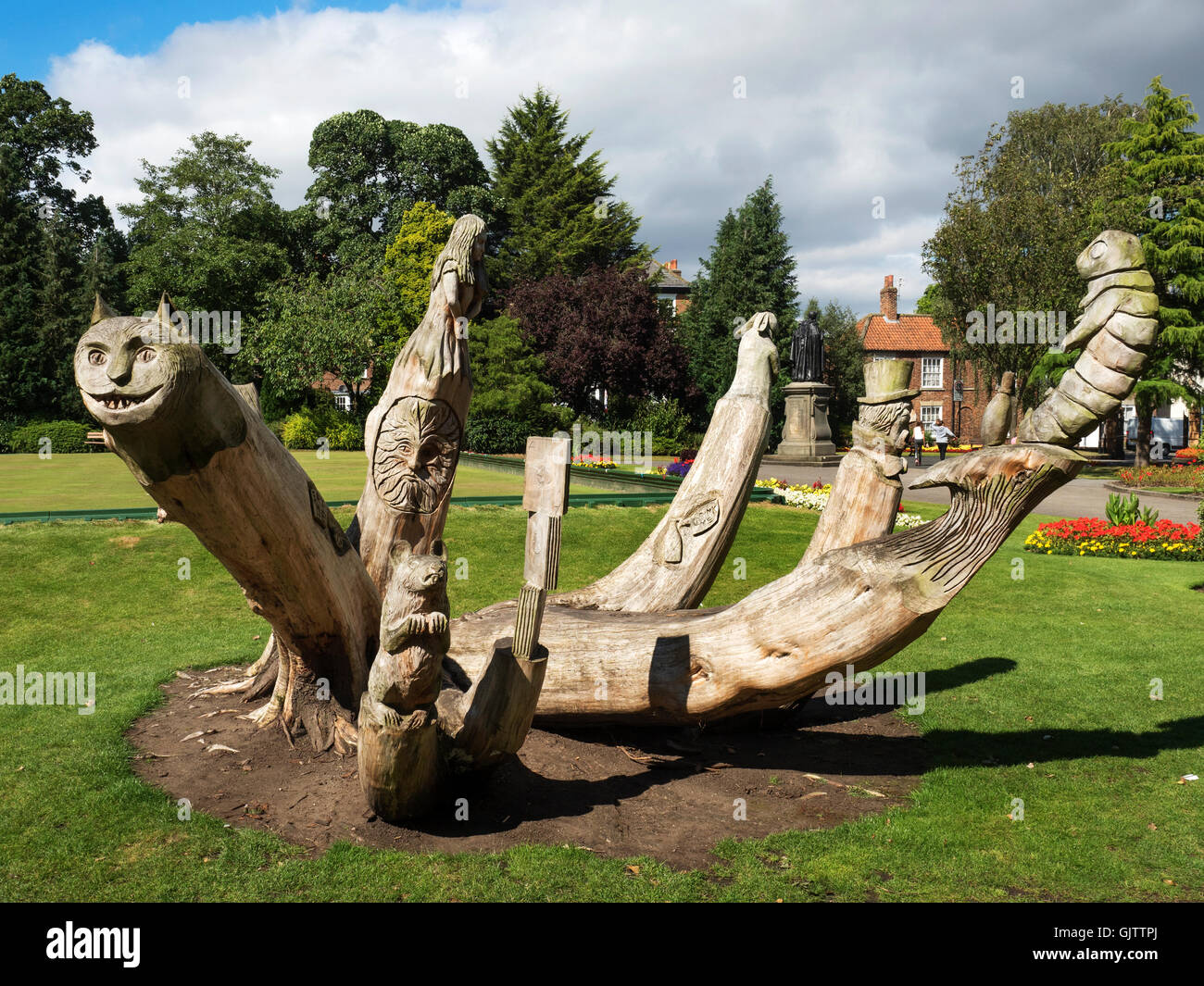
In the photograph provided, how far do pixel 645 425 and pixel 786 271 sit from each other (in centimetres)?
1417

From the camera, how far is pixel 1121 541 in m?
14.5

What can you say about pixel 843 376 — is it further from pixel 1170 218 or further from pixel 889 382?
pixel 889 382

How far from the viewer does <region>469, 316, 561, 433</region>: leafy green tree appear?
3128 centimetres

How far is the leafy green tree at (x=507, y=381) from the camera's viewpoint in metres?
31.3

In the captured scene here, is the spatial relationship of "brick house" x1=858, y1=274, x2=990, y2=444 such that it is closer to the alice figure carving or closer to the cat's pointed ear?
the alice figure carving

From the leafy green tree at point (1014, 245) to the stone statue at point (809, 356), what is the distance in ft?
17.3

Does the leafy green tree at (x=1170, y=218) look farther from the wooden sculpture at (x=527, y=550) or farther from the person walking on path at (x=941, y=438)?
the wooden sculpture at (x=527, y=550)

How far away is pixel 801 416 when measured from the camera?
34.7 meters

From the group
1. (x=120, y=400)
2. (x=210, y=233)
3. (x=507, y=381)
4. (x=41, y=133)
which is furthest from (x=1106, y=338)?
(x=41, y=133)

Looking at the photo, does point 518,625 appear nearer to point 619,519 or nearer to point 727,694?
point 727,694

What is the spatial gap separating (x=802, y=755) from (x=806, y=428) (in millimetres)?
29371

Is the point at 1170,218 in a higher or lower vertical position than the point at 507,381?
higher

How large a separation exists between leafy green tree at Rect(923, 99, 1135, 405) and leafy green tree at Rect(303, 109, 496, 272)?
859 inches

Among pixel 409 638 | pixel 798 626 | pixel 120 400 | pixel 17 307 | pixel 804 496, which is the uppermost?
pixel 17 307
